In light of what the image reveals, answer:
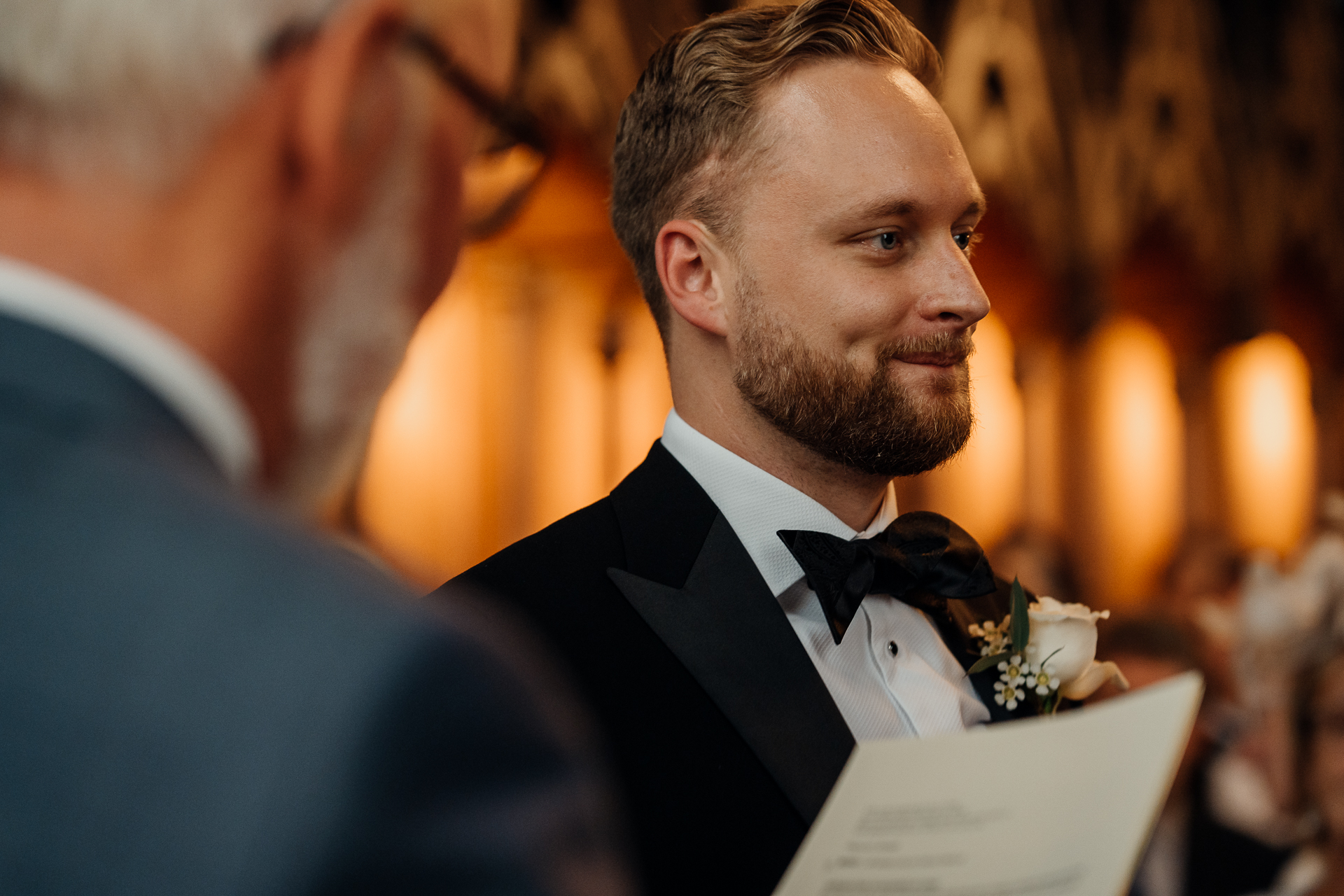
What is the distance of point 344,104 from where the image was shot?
491 mm

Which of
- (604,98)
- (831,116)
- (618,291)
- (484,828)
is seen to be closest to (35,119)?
(484,828)

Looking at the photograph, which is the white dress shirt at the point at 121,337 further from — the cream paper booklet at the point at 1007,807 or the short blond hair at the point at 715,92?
the short blond hair at the point at 715,92

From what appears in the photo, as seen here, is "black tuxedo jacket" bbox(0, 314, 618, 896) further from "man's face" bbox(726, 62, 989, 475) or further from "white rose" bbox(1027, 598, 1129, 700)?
"white rose" bbox(1027, 598, 1129, 700)

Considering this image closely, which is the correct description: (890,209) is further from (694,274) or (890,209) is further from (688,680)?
(688,680)

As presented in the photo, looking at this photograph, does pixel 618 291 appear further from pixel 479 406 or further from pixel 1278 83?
pixel 1278 83

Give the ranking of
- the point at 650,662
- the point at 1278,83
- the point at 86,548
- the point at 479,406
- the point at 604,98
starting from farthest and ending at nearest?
the point at 1278,83 → the point at 479,406 → the point at 604,98 → the point at 650,662 → the point at 86,548

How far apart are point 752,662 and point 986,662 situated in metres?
0.35

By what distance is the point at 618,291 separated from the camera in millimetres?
5602

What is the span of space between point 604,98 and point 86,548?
4.78m

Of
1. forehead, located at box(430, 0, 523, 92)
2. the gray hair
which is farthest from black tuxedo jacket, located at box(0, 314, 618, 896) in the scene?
forehead, located at box(430, 0, 523, 92)

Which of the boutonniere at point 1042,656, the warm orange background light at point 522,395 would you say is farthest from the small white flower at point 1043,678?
the warm orange background light at point 522,395

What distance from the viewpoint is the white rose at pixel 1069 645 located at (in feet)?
4.88

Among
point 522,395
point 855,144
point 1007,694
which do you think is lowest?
point 1007,694

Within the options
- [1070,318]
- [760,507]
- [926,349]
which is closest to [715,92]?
[926,349]
